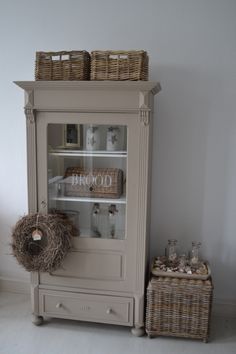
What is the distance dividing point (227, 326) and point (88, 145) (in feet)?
5.29

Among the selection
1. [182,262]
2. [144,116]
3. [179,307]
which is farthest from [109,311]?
[144,116]

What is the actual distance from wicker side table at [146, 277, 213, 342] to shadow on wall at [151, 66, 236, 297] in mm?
422

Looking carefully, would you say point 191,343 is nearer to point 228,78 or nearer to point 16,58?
point 228,78

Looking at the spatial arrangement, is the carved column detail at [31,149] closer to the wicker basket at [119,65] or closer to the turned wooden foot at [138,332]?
the wicker basket at [119,65]

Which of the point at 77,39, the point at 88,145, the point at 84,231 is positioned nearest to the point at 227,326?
the point at 84,231

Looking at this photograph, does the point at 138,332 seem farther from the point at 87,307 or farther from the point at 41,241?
the point at 41,241

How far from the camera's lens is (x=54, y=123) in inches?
81.5

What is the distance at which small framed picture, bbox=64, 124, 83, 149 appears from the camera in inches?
82.5

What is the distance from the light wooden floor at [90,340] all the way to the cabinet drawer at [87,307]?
10cm

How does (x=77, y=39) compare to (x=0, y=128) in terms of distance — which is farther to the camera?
(x=0, y=128)

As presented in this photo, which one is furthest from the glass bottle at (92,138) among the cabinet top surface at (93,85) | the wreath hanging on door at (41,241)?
the wreath hanging on door at (41,241)

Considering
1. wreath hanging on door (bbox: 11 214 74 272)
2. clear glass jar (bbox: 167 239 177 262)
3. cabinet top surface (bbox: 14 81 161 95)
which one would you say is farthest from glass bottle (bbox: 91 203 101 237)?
cabinet top surface (bbox: 14 81 161 95)

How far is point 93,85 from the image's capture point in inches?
76.7

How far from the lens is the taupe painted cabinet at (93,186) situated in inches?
78.4
